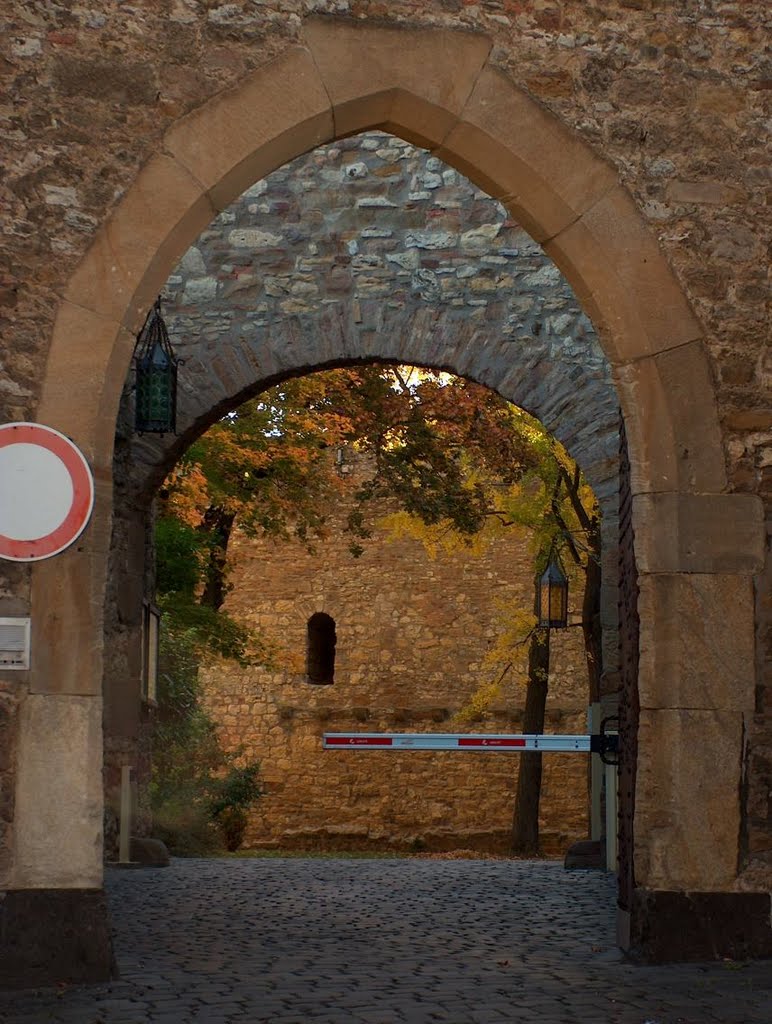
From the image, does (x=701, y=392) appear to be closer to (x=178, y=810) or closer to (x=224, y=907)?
(x=224, y=907)

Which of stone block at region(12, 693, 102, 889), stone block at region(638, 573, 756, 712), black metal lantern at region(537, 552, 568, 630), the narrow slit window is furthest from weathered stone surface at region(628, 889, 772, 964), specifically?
the narrow slit window

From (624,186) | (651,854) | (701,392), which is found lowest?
(651,854)

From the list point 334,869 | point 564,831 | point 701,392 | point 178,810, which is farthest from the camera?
point 564,831

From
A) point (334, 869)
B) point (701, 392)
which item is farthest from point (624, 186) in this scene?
point (334, 869)

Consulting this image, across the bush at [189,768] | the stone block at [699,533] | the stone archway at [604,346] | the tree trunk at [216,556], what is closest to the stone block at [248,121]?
the stone archway at [604,346]

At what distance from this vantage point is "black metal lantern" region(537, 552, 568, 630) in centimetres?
1278

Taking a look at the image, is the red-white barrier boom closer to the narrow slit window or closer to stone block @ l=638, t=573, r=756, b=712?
stone block @ l=638, t=573, r=756, b=712

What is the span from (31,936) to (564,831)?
50.0 ft

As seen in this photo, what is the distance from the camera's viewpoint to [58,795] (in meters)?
5.79

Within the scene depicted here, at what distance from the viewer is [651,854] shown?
6.18 m

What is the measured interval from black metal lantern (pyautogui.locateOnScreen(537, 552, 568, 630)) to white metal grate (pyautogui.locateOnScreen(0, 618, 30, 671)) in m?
7.34

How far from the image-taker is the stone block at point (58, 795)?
574 centimetres

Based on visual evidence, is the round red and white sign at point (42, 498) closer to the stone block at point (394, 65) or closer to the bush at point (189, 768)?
the stone block at point (394, 65)

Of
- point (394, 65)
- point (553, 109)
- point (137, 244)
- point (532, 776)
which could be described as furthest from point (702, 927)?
point (532, 776)
